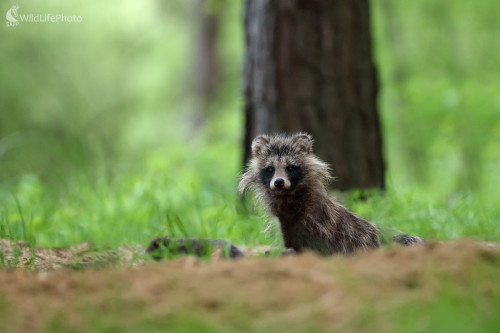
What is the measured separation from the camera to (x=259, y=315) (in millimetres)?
2969

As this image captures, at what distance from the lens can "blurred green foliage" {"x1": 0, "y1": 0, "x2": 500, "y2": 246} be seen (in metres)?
7.30

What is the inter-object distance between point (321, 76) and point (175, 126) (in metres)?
22.7

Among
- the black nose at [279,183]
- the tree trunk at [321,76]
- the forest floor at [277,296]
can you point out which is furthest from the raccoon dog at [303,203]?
the tree trunk at [321,76]

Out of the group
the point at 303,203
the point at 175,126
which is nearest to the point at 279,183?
the point at 303,203

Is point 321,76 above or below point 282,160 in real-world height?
above

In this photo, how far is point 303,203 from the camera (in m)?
5.73

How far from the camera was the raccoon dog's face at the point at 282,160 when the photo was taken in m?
5.78

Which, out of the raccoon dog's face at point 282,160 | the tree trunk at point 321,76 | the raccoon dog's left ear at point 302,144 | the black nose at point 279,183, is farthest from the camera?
the tree trunk at point 321,76

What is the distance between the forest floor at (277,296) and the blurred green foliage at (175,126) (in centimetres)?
196

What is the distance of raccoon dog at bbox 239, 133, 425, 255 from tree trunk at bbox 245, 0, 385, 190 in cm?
214

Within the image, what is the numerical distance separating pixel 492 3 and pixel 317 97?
8043 mm

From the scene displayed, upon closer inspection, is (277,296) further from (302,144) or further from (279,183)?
(302,144)

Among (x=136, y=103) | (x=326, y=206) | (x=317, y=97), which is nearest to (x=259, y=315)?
(x=326, y=206)

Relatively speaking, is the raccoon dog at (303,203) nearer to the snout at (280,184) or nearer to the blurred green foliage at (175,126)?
the snout at (280,184)
